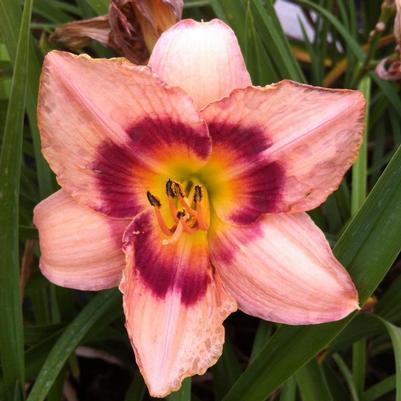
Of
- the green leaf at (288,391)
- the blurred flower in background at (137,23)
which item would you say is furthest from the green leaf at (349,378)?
the blurred flower in background at (137,23)

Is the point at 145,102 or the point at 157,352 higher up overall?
the point at 145,102

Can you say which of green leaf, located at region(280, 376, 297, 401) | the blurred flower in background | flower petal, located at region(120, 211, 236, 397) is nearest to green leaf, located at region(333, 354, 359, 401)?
green leaf, located at region(280, 376, 297, 401)

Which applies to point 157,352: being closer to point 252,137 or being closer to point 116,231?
point 116,231

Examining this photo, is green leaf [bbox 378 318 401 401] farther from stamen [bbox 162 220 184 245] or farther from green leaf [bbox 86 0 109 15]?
green leaf [bbox 86 0 109 15]

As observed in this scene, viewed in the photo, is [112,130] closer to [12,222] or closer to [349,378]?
[12,222]

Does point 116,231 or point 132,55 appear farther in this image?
point 132,55

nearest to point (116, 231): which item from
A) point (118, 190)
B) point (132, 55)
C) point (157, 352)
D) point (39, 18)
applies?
point (118, 190)
